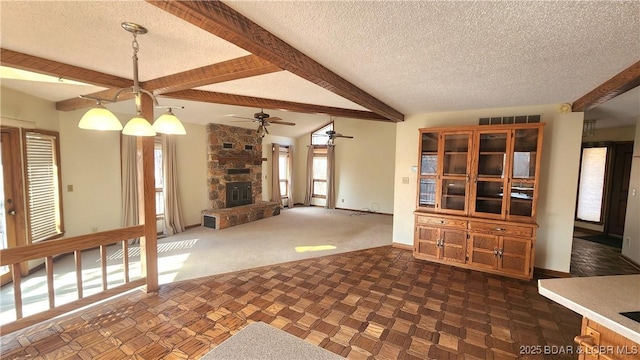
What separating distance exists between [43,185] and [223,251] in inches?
105

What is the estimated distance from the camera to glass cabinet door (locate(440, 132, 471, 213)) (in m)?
3.79

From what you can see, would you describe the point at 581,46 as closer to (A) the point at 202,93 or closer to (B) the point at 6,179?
(A) the point at 202,93

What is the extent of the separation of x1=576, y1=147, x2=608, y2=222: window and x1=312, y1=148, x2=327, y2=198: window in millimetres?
6656

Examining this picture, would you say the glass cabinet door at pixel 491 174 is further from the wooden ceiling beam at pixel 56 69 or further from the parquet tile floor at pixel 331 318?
the wooden ceiling beam at pixel 56 69

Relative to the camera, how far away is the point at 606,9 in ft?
4.29

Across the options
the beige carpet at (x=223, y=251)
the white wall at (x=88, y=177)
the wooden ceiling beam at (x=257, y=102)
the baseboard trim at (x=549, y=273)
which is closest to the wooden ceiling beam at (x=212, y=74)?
the wooden ceiling beam at (x=257, y=102)

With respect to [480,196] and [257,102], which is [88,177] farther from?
[480,196]

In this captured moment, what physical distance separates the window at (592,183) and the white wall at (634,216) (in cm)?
173

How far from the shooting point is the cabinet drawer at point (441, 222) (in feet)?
12.2

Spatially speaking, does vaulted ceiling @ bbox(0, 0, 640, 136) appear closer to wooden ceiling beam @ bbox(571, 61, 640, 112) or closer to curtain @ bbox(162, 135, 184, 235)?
wooden ceiling beam @ bbox(571, 61, 640, 112)

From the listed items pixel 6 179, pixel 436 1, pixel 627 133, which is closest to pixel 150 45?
pixel 436 1

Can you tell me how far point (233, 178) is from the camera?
6.91 m

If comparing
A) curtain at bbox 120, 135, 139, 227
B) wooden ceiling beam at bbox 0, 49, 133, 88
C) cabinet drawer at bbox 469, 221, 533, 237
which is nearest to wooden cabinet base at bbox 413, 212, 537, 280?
cabinet drawer at bbox 469, 221, 533, 237

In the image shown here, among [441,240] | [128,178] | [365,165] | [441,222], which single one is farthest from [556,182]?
[128,178]
